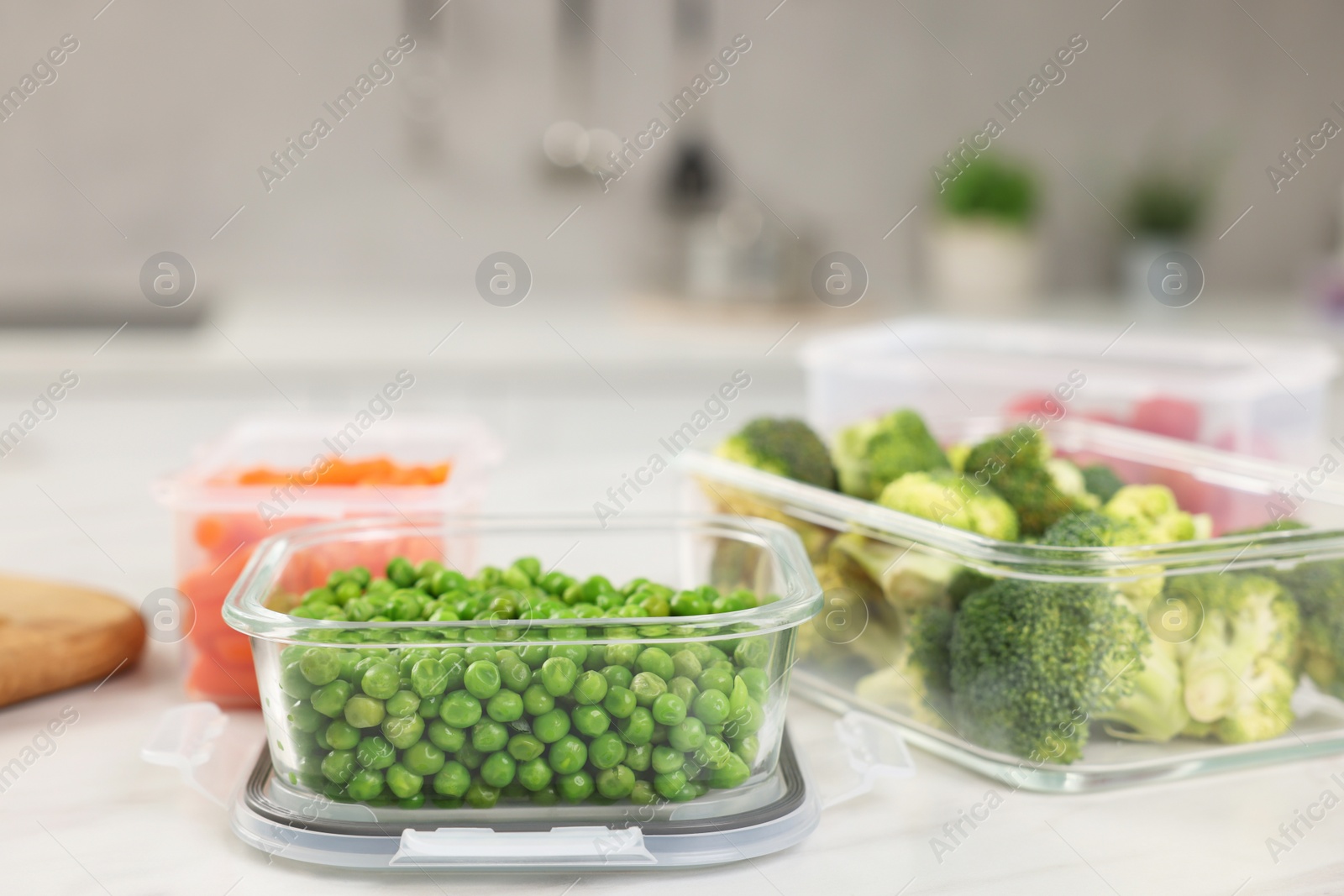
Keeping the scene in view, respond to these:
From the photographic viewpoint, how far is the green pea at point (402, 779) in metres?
0.60

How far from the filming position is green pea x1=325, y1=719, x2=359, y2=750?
60 cm

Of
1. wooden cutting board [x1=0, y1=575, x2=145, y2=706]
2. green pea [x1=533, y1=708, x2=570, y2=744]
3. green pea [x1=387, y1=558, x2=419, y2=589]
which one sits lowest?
wooden cutting board [x1=0, y1=575, x2=145, y2=706]

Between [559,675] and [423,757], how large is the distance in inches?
3.3

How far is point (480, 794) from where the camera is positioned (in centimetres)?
61

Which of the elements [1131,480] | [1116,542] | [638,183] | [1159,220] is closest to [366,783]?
[1116,542]

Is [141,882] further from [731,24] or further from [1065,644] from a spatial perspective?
[731,24]

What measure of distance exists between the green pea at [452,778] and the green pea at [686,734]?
4.3 inches

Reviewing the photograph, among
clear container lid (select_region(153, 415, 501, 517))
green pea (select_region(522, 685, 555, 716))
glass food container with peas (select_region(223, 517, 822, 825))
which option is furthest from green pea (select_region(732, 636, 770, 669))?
clear container lid (select_region(153, 415, 501, 517))

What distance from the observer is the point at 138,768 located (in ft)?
2.43

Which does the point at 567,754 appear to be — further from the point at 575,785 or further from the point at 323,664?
the point at 323,664

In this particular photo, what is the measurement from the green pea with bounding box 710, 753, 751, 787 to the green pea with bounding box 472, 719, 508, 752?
117 mm

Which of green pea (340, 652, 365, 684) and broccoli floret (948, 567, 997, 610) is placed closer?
green pea (340, 652, 365, 684)

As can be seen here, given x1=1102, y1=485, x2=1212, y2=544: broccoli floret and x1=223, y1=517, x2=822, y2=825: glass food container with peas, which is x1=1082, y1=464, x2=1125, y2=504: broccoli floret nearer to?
x1=1102, y1=485, x2=1212, y2=544: broccoli floret

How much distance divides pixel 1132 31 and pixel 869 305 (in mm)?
1237
